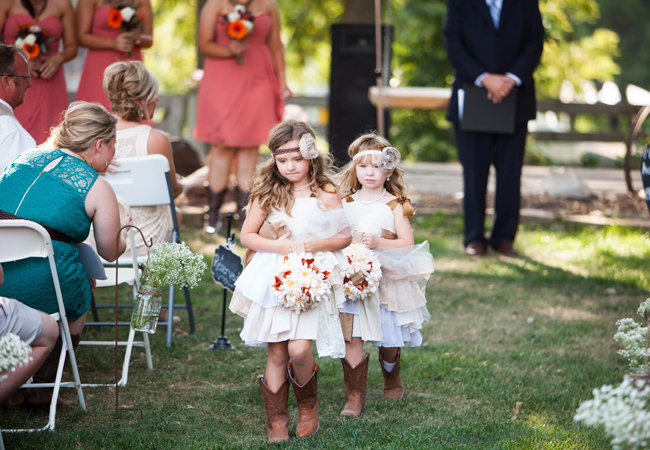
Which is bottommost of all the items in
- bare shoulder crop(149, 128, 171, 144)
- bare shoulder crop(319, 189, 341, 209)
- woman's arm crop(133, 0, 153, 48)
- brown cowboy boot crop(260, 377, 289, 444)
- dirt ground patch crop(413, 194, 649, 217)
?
brown cowboy boot crop(260, 377, 289, 444)

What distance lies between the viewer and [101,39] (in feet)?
18.8

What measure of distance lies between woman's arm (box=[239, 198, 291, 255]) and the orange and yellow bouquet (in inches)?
124

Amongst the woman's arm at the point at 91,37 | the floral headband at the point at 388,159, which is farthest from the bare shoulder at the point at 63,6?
the floral headband at the point at 388,159

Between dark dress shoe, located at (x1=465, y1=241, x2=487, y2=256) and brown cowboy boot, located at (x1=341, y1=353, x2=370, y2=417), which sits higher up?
dark dress shoe, located at (x1=465, y1=241, x2=487, y2=256)

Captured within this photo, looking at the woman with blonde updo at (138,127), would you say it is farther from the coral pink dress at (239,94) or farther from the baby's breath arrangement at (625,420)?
the baby's breath arrangement at (625,420)

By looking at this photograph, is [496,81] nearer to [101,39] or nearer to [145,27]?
[145,27]

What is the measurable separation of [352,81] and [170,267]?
6669 millimetres

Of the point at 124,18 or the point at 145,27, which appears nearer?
the point at 124,18

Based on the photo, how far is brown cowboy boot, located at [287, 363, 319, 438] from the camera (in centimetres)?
283

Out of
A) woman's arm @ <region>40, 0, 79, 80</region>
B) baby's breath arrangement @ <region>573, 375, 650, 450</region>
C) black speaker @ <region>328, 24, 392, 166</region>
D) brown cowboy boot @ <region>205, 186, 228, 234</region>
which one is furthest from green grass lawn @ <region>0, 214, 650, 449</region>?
black speaker @ <region>328, 24, 392, 166</region>

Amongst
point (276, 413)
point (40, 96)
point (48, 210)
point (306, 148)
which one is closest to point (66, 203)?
point (48, 210)

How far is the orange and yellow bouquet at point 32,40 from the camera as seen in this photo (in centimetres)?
509

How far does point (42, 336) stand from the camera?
8.43 ft

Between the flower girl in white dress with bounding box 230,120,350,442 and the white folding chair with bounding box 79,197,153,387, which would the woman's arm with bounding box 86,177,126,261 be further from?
the flower girl in white dress with bounding box 230,120,350,442
